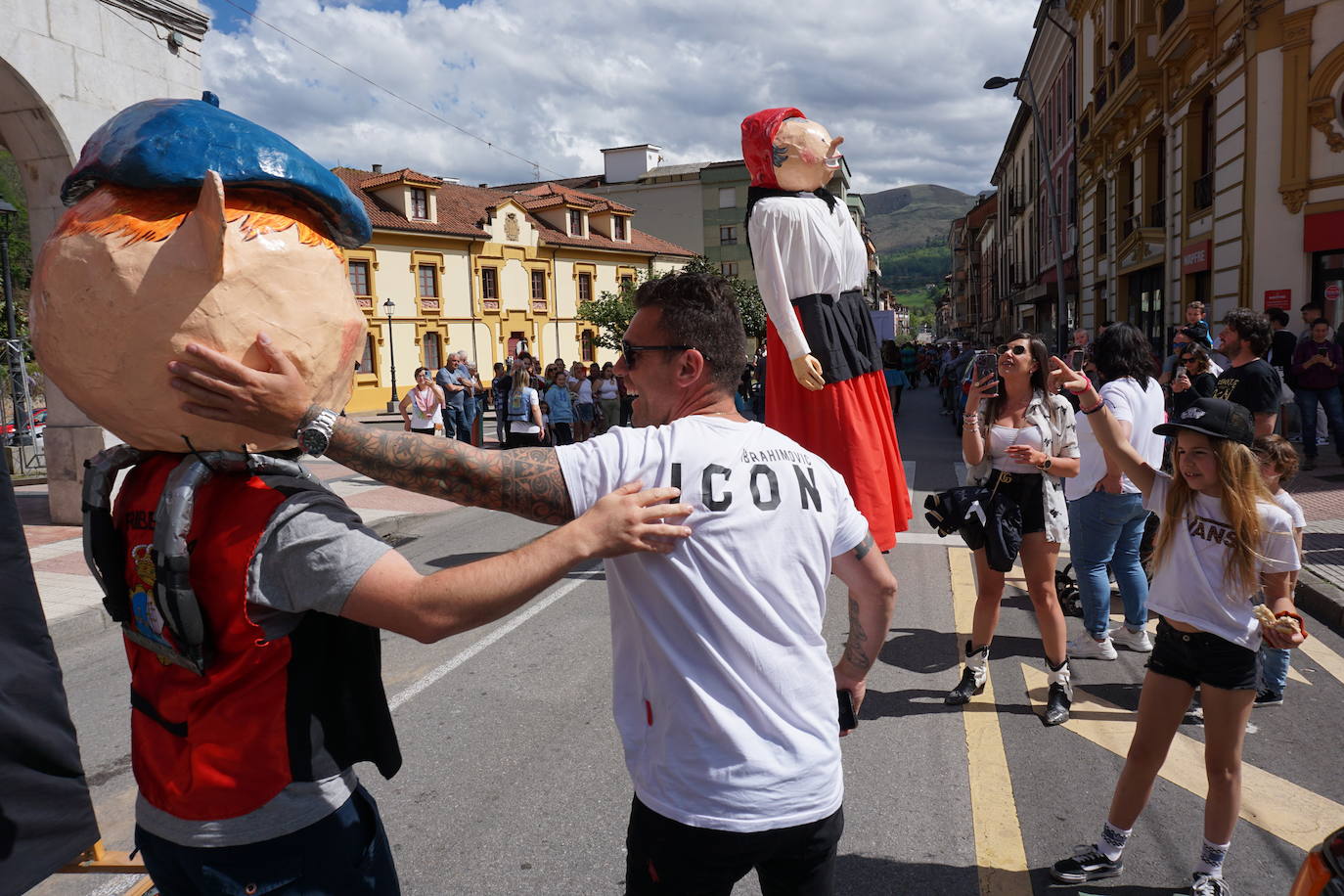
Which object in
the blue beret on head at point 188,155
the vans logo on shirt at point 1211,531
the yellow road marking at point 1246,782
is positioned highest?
→ the blue beret on head at point 188,155

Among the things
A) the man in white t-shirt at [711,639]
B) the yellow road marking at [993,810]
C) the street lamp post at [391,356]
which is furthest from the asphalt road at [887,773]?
the street lamp post at [391,356]

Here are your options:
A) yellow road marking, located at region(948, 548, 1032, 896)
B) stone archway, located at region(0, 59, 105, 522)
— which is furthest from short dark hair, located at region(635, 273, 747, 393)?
stone archway, located at region(0, 59, 105, 522)

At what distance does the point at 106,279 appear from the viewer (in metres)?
1.60

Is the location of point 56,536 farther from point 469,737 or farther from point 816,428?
point 816,428

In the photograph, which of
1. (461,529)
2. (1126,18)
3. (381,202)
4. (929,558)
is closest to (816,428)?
(929,558)

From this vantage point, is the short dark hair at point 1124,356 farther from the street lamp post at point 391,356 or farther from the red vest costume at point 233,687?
the street lamp post at point 391,356

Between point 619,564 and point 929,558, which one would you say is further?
point 929,558

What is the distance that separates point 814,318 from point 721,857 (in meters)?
2.06

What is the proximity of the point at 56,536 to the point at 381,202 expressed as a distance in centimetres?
3105

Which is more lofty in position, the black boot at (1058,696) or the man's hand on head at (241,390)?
the man's hand on head at (241,390)

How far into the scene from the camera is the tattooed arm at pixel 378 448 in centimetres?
158

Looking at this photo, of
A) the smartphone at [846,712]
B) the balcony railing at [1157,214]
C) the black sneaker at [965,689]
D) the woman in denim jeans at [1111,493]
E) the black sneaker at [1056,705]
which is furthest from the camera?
the balcony railing at [1157,214]

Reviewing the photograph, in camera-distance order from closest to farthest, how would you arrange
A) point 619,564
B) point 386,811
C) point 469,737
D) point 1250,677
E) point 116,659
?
point 619,564 < point 1250,677 < point 386,811 < point 469,737 < point 116,659

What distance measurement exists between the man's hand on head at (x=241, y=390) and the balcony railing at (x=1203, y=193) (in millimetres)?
17433
